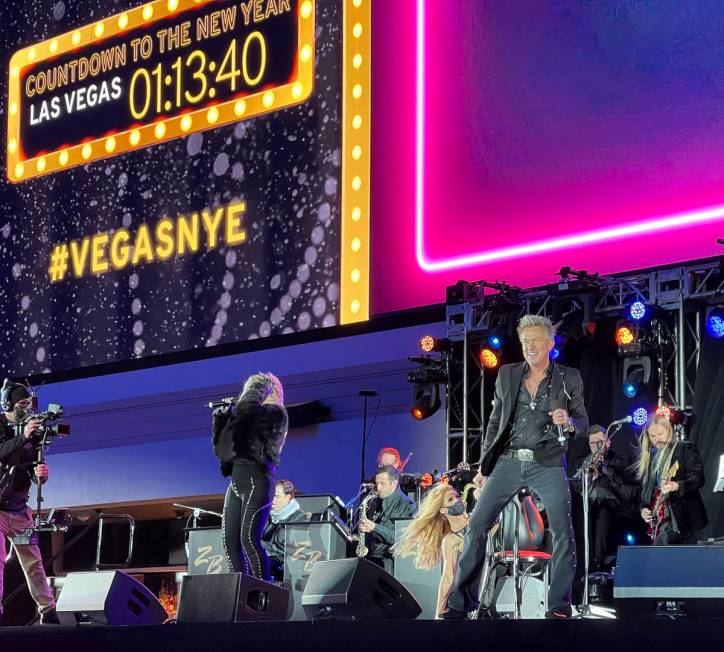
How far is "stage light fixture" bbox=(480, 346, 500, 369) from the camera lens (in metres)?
9.88

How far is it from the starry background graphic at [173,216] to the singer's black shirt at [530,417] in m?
6.36

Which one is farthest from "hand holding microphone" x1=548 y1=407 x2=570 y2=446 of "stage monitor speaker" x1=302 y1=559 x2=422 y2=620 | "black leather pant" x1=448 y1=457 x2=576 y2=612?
"stage monitor speaker" x1=302 y1=559 x2=422 y2=620

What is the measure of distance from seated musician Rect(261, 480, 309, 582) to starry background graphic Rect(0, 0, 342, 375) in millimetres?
2810

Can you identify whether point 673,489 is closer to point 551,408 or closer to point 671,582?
point 551,408

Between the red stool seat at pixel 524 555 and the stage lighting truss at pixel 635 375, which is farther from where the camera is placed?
the stage lighting truss at pixel 635 375

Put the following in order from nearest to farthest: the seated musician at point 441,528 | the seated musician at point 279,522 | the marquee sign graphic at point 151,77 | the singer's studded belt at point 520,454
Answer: the singer's studded belt at point 520,454 → the seated musician at point 441,528 → the seated musician at point 279,522 → the marquee sign graphic at point 151,77

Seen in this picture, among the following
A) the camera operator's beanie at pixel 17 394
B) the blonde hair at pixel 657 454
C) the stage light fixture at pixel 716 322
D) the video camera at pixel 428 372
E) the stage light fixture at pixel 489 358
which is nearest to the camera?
the blonde hair at pixel 657 454

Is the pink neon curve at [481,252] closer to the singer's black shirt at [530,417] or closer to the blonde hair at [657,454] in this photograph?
the blonde hair at [657,454]

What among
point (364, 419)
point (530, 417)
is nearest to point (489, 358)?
point (364, 419)

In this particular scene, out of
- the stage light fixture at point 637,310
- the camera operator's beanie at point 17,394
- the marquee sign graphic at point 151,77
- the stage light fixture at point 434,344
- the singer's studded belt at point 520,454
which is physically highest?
the marquee sign graphic at point 151,77

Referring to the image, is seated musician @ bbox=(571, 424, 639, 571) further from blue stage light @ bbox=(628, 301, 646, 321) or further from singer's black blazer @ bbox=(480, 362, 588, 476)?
singer's black blazer @ bbox=(480, 362, 588, 476)

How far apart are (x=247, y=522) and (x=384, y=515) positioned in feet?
8.01

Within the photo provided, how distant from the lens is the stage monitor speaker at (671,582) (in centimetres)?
438

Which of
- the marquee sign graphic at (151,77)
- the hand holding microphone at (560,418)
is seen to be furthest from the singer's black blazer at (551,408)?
the marquee sign graphic at (151,77)
